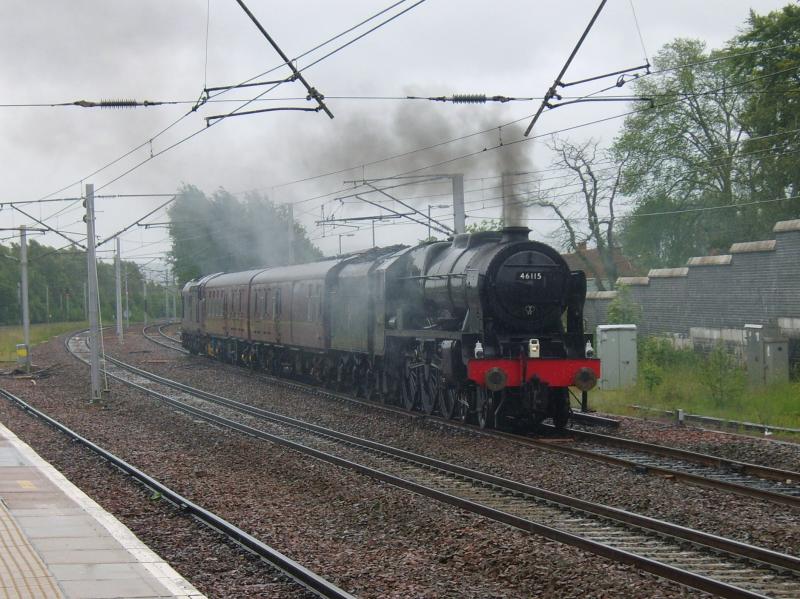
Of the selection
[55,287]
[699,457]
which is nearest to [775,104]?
[699,457]

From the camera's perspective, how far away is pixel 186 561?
847 centimetres

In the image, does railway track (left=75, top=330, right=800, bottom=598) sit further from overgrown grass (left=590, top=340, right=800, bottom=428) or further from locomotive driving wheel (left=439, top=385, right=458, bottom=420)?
overgrown grass (left=590, top=340, right=800, bottom=428)

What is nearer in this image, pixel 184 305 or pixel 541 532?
pixel 541 532

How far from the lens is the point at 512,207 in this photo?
17422mm

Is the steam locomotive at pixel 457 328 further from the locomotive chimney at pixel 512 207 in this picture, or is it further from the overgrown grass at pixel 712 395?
the overgrown grass at pixel 712 395

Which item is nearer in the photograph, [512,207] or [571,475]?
[571,475]

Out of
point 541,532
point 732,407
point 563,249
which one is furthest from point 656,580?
point 563,249

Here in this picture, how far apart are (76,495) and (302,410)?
990 cm

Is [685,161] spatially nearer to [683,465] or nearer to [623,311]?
[623,311]

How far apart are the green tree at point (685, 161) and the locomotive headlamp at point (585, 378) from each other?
26220 mm

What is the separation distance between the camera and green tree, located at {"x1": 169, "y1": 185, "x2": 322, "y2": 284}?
4688cm

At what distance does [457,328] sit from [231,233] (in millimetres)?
33601

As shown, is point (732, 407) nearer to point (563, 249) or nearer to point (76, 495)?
point (76, 495)

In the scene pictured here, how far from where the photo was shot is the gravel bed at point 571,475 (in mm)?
9184
